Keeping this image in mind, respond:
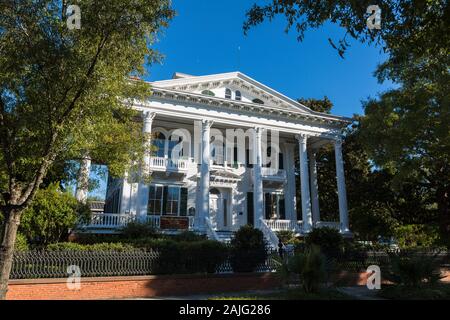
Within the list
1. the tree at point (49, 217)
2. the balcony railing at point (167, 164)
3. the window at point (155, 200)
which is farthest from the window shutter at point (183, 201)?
the tree at point (49, 217)

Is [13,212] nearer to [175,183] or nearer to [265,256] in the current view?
[265,256]

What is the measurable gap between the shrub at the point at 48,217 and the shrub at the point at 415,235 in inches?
866

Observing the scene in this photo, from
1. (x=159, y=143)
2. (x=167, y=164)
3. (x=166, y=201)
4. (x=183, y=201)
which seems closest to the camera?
(x=167, y=164)

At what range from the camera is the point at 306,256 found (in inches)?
425

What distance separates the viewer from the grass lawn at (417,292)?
10.6 m

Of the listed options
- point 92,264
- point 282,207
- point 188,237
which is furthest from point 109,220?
point 282,207

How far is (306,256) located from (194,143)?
15.3m

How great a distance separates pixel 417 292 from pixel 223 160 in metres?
16.7

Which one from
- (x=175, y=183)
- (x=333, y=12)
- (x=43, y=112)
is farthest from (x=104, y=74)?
(x=175, y=183)

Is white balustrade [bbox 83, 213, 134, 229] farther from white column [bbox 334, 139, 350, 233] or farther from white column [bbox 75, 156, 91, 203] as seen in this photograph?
white column [bbox 334, 139, 350, 233]

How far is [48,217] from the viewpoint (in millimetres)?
14516

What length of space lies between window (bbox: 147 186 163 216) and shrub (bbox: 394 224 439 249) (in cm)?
1710

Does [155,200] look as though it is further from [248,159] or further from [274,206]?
[274,206]

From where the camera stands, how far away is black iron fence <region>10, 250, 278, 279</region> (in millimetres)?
10750
